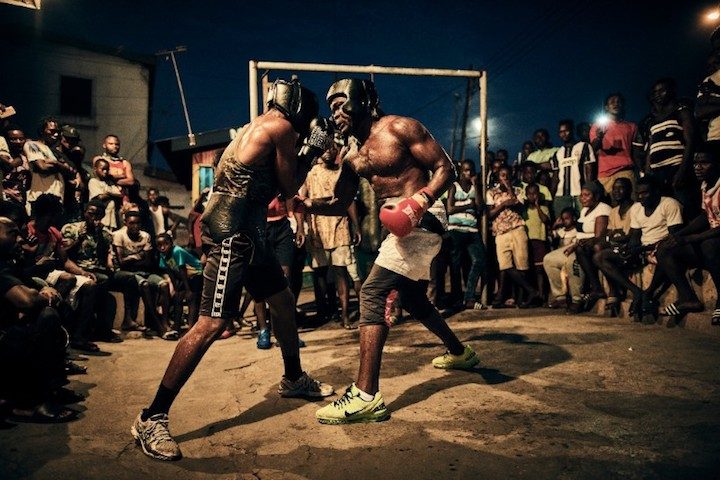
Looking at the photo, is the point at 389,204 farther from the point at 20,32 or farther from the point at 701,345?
the point at 20,32

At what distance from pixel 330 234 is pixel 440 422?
411 centimetres

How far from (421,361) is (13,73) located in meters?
22.0

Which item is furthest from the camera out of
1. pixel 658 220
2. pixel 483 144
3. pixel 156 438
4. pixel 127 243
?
pixel 483 144

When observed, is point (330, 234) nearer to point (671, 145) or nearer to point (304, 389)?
point (304, 389)

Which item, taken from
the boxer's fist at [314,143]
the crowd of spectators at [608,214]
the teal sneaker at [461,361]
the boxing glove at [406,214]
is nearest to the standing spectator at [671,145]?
the crowd of spectators at [608,214]

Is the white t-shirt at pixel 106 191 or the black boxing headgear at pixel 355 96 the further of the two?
the white t-shirt at pixel 106 191

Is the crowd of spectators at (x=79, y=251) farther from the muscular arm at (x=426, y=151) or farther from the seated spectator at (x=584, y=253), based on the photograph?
the seated spectator at (x=584, y=253)

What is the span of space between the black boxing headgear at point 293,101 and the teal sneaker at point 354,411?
6.00ft

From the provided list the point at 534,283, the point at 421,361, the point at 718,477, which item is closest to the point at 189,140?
the point at 534,283

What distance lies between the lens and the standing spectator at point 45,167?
6.26 meters

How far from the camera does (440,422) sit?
2.75 m

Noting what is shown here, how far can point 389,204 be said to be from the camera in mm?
3180

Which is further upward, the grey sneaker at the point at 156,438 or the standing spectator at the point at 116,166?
the standing spectator at the point at 116,166

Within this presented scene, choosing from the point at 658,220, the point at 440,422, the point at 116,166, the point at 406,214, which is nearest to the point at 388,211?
the point at 406,214
